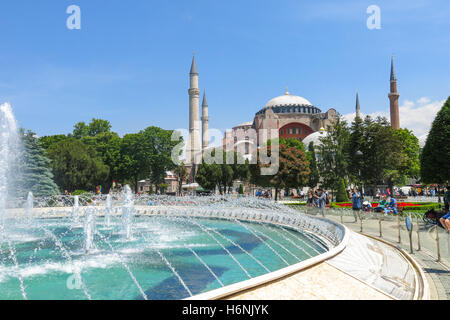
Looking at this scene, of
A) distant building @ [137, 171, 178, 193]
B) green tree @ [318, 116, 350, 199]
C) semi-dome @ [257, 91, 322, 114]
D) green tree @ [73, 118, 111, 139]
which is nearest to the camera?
green tree @ [318, 116, 350, 199]

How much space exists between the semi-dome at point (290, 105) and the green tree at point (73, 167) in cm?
4376

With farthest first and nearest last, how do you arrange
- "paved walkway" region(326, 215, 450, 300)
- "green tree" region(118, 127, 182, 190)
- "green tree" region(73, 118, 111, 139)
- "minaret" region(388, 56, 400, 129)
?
"minaret" region(388, 56, 400, 129) → "green tree" region(73, 118, 111, 139) → "green tree" region(118, 127, 182, 190) → "paved walkway" region(326, 215, 450, 300)

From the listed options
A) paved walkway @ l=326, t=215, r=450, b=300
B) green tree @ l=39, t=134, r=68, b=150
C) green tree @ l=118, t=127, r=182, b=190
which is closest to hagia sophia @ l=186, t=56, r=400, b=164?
green tree @ l=118, t=127, r=182, b=190

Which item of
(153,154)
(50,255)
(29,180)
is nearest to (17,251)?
(50,255)

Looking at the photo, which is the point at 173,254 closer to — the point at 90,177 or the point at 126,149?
the point at 90,177

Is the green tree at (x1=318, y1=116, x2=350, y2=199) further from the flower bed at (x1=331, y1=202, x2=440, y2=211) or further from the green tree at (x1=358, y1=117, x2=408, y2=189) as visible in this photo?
the flower bed at (x1=331, y1=202, x2=440, y2=211)

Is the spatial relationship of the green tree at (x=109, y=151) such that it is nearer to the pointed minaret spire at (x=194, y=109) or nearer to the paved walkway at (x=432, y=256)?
the pointed minaret spire at (x=194, y=109)

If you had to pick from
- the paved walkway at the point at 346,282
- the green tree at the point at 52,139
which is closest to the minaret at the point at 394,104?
the green tree at the point at 52,139

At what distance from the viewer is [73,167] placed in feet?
104

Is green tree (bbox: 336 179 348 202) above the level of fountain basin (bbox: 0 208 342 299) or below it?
above

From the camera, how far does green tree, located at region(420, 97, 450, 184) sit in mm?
13922

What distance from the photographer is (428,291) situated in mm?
4344

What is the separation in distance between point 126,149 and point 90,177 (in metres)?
7.89

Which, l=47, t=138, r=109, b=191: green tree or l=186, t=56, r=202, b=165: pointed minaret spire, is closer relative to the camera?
l=47, t=138, r=109, b=191: green tree
